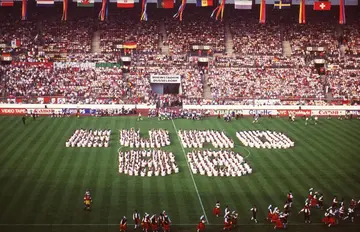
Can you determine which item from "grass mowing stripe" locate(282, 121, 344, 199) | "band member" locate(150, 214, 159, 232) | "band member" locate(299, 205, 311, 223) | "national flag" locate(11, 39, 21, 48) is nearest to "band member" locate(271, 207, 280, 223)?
"band member" locate(299, 205, 311, 223)

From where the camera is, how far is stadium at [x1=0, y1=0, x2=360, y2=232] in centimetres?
2900

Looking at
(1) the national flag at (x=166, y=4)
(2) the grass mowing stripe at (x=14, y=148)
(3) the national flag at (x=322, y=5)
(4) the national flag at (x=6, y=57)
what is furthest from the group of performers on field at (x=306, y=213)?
(4) the national flag at (x=6, y=57)

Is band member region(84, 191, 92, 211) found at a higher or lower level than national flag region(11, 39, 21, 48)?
lower

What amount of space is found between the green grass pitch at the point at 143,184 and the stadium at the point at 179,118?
130 millimetres

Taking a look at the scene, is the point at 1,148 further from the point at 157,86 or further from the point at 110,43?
the point at 110,43

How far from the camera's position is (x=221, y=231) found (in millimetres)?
26531

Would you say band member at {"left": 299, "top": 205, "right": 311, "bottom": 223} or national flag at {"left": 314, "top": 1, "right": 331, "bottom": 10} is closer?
band member at {"left": 299, "top": 205, "right": 311, "bottom": 223}

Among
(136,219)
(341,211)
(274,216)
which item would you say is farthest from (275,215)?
(136,219)

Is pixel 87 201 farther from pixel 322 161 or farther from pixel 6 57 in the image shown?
pixel 6 57

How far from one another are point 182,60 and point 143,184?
1480 inches

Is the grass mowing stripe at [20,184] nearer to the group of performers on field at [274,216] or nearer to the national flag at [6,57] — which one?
the group of performers on field at [274,216]

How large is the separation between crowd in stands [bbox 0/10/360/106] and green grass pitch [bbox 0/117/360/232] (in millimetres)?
14481

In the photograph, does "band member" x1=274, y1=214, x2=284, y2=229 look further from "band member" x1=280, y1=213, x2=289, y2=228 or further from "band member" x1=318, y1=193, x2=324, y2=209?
"band member" x1=318, y1=193, x2=324, y2=209

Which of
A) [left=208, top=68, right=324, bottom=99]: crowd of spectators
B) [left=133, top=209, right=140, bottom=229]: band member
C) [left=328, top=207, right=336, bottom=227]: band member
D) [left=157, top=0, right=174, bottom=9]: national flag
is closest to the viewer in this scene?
[left=133, top=209, right=140, bottom=229]: band member
